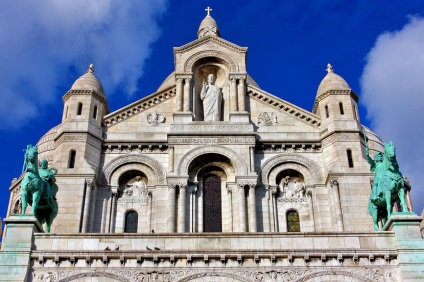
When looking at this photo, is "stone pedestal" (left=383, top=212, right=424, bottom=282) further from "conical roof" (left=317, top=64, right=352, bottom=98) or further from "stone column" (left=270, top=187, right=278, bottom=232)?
"conical roof" (left=317, top=64, right=352, bottom=98)

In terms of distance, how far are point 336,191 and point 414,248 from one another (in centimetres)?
846

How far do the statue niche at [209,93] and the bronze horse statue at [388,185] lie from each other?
1173cm

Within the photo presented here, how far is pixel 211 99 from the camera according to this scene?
116 ft

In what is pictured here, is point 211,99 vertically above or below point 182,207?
above

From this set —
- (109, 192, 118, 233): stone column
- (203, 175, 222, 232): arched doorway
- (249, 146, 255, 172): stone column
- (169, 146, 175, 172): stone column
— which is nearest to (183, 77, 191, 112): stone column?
(169, 146, 175, 172): stone column

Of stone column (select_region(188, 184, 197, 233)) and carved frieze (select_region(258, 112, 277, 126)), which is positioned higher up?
carved frieze (select_region(258, 112, 277, 126))

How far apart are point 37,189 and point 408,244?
14.0 m

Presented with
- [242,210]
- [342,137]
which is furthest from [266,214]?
[342,137]

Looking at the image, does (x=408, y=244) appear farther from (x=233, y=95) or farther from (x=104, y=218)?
(x=233, y=95)

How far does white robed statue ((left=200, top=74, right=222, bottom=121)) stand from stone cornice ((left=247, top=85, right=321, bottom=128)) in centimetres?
185

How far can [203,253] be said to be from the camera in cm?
2247

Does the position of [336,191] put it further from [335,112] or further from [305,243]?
[305,243]

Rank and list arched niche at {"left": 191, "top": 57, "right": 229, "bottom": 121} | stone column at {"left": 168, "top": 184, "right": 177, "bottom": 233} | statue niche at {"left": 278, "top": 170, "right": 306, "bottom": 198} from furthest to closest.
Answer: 1. arched niche at {"left": 191, "top": 57, "right": 229, "bottom": 121}
2. statue niche at {"left": 278, "top": 170, "right": 306, "bottom": 198}
3. stone column at {"left": 168, "top": 184, "right": 177, "bottom": 233}

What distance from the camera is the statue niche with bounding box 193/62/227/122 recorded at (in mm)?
34906
